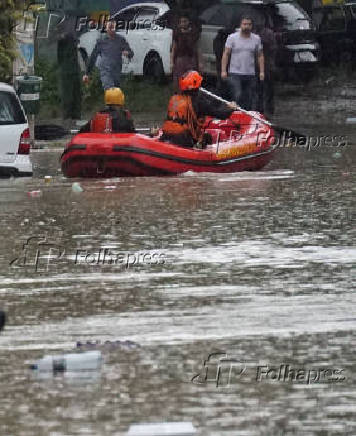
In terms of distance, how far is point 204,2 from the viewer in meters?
37.5

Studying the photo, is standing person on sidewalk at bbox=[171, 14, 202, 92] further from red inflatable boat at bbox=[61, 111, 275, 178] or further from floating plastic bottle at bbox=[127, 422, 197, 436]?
floating plastic bottle at bbox=[127, 422, 197, 436]

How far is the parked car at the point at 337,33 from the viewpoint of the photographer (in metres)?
36.9

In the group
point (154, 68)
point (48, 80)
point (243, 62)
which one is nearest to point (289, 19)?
point (154, 68)

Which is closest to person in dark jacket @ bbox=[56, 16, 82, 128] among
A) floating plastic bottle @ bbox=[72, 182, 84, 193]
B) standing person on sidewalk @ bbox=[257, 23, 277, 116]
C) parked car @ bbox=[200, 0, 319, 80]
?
standing person on sidewalk @ bbox=[257, 23, 277, 116]

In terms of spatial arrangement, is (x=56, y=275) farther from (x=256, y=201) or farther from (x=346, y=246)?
(x=256, y=201)

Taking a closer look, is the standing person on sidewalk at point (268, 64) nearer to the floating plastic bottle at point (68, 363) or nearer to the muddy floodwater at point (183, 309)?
the muddy floodwater at point (183, 309)

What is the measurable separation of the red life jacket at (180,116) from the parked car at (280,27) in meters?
11.4

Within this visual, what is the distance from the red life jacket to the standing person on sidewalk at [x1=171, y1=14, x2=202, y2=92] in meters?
7.45

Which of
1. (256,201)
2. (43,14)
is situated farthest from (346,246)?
(43,14)

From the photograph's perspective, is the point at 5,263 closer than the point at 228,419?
No

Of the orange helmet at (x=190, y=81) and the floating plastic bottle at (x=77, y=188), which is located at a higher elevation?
the orange helmet at (x=190, y=81)

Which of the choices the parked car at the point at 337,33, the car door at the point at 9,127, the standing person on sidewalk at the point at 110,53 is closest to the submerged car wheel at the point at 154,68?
the parked car at the point at 337,33

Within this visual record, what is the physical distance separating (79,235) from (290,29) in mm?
19216

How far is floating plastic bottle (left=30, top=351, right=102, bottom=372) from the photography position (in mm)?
9602
